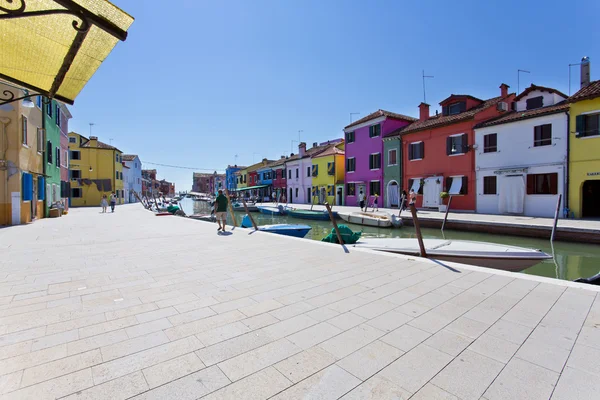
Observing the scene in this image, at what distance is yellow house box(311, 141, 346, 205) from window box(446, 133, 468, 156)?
42.0 feet

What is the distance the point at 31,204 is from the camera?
50.6ft

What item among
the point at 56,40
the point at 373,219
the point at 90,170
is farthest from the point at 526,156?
the point at 90,170

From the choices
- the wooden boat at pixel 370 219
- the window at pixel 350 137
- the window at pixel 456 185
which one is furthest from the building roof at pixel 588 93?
the window at pixel 350 137

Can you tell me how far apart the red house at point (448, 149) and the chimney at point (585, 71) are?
3.83 metres

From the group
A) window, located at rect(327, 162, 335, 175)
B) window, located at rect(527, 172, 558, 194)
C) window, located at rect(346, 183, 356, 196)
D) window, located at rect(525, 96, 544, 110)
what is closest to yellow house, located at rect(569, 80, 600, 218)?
window, located at rect(527, 172, 558, 194)

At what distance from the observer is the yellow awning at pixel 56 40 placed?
8.98 ft

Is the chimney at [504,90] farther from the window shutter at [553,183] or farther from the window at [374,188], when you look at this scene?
the window at [374,188]

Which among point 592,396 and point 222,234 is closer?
point 592,396

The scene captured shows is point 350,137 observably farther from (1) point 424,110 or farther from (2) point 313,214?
(2) point 313,214

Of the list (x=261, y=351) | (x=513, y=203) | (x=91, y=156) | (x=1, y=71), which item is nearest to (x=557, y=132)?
(x=513, y=203)

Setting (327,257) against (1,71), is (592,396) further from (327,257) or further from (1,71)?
(1,71)

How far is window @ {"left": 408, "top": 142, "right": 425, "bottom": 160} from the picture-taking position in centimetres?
2452

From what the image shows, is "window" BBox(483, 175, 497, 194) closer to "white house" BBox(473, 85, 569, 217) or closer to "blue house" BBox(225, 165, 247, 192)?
"white house" BBox(473, 85, 569, 217)

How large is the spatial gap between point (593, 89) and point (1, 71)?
2320 centimetres
